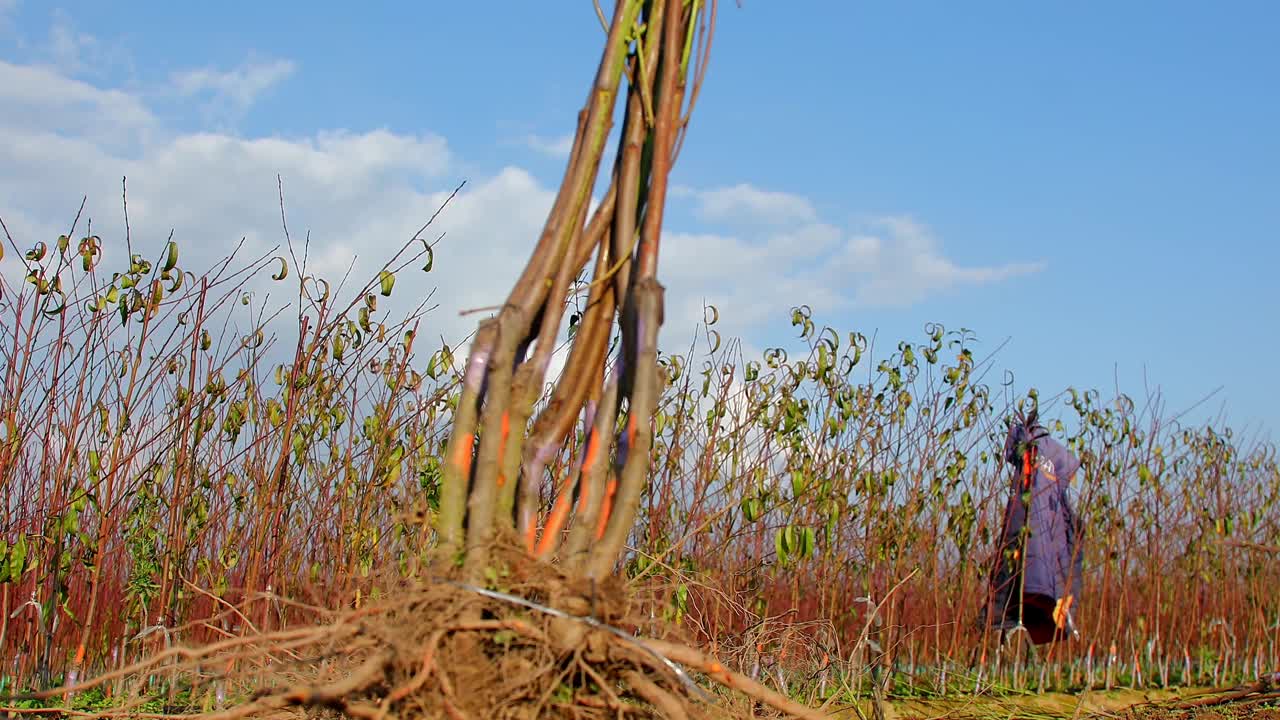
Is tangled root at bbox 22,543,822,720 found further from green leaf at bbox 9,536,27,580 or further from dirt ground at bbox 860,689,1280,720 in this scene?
dirt ground at bbox 860,689,1280,720

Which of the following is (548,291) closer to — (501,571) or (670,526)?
(501,571)

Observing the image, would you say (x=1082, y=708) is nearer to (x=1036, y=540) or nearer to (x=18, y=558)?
(x=1036, y=540)

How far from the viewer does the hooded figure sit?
5934 mm

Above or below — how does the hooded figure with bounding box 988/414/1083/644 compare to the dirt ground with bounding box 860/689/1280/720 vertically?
above

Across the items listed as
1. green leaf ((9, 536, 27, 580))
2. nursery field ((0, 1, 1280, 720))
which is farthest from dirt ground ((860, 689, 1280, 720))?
green leaf ((9, 536, 27, 580))

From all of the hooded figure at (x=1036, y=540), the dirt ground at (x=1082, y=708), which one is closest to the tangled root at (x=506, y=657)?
the dirt ground at (x=1082, y=708)

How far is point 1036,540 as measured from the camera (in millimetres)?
5996

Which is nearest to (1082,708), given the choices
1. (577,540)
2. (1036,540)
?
(1036,540)

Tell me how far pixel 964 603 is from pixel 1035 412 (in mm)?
1205

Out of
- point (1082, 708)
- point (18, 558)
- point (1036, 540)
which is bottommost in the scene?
point (1082, 708)

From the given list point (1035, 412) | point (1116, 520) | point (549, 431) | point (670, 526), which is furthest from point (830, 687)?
point (549, 431)

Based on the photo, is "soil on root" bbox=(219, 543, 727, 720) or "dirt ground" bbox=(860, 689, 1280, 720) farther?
"dirt ground" bbox=(860, 689, 1280, 720)

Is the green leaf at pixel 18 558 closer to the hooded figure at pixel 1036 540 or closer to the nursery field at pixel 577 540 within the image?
the nursery field at pixel 577 540

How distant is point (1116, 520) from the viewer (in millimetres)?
6789
